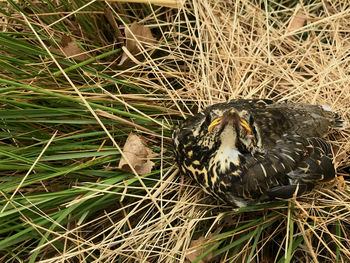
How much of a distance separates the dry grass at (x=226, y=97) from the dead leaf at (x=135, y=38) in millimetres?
74

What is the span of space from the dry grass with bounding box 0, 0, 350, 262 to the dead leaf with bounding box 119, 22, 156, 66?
0.07 metres

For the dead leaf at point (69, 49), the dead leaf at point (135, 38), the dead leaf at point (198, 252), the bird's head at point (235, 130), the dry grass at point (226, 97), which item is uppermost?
the dead leaf at point (69, 49)

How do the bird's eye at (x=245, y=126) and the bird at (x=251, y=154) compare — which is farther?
the bird at (x=251, y=154)

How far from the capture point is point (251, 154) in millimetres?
2020

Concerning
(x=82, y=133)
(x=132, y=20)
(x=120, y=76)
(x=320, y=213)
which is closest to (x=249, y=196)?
(x=320, y=213)

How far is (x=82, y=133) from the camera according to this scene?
2197 mm

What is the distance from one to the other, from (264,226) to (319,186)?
0.42m

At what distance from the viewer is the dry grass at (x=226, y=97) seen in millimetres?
2064

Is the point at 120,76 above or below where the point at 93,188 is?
above

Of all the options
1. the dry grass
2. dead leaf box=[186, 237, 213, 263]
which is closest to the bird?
the dry grass

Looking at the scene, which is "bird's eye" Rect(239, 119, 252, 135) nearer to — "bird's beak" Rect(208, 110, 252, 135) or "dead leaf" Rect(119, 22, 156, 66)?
"bird's beak" Rect(208, 110, 252, 135)

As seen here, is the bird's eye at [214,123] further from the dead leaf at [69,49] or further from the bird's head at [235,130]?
the dead leaf at [69,49]

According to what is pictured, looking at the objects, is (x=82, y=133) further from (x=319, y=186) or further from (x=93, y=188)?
(x=319, y=186)

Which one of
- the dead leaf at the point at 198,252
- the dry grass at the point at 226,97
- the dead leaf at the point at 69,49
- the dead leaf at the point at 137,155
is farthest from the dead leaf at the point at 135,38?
the dead leaf at the point at 198,252
